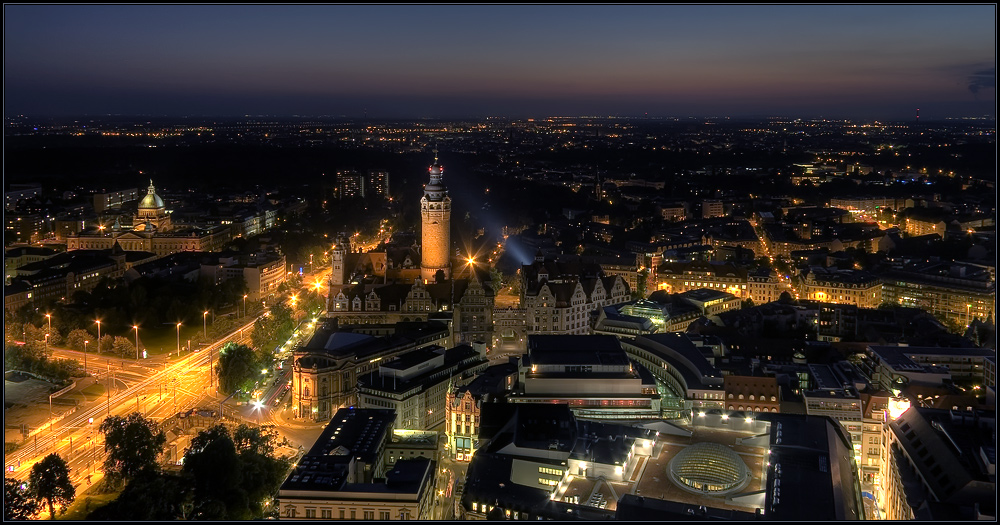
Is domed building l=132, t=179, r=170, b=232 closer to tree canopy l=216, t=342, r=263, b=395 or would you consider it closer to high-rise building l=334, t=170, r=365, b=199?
high-rise building l=334, t=170, r=365, b=199

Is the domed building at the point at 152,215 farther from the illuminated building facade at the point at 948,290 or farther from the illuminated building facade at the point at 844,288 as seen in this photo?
the illuminated building facade at the point at 948,290

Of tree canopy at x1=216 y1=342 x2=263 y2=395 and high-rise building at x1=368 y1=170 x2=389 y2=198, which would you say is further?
high-rise building at x1=368 y1=170 x2=389 y2=198

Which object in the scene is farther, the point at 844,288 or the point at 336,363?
the point at 844,288

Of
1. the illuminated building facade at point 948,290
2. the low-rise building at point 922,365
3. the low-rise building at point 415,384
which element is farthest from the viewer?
the illuminated building facade at point 948,290

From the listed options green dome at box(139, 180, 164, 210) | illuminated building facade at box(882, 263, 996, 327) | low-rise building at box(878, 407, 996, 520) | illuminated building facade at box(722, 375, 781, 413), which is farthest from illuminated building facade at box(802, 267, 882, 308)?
green dome at box(139, 180, 164, 210)

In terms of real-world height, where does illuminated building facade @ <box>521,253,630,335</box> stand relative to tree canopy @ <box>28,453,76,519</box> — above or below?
above

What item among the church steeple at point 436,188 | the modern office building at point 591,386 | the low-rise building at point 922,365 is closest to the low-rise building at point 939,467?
the low-rise building at point 922,365

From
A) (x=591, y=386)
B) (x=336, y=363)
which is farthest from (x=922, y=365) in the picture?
(x=336, y=363)

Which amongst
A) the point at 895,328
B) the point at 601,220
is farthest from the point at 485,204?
the point at 895,328

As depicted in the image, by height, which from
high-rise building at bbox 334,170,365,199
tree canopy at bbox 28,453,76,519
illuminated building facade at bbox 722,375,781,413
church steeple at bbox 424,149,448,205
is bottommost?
tree canopy at bbox 28,453,76,519

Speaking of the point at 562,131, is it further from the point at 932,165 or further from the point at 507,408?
the point at 507,408

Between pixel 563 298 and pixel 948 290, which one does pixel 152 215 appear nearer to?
pixel 563 298
